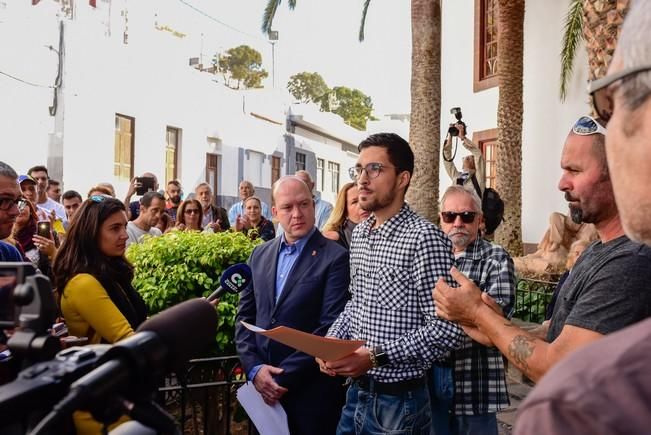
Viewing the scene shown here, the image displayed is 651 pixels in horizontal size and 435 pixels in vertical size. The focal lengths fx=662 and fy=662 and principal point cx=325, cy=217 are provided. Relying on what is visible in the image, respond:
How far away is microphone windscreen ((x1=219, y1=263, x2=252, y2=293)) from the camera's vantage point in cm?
298

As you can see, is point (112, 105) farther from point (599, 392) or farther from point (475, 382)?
point (599, 392)

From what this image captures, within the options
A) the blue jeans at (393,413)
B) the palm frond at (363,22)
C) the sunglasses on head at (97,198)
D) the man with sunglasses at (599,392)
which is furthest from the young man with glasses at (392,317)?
the palm frond at (363,22)

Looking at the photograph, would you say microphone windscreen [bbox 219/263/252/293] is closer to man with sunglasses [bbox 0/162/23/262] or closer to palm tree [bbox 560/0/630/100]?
man with sunglasses [bbox 0/162/23/262]

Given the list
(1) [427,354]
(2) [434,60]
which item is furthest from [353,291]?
(2) [434,60]

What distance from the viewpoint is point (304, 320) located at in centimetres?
396

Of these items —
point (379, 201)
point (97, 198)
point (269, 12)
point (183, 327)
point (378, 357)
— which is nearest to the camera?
point (183, 327)

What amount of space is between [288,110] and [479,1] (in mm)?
20308

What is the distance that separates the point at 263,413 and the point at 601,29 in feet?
19.3

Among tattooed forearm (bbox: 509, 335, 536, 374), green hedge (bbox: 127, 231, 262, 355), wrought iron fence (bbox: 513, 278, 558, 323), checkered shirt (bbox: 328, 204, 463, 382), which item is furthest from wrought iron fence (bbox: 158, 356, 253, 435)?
wrought iron fence (bbox: 513, 278, 558, 323)

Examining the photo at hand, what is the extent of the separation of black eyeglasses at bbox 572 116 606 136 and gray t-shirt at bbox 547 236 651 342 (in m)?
0.54

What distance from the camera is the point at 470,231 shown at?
409cm

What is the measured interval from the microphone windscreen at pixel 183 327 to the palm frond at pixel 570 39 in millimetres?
11656

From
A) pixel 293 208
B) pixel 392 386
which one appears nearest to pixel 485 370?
pixel 392 386

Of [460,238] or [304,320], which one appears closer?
[304,320]
